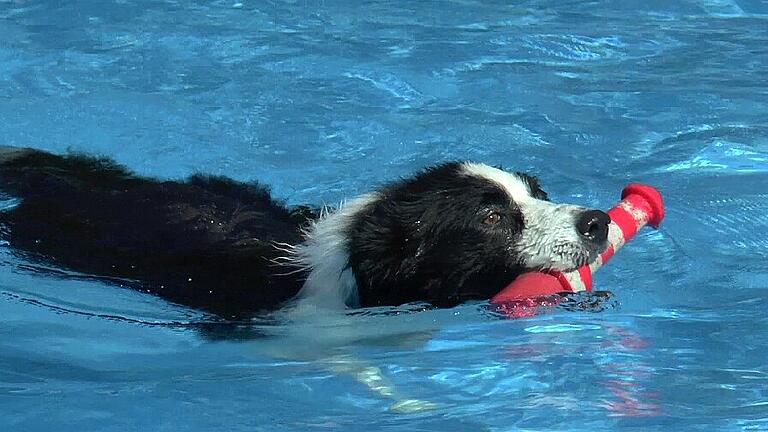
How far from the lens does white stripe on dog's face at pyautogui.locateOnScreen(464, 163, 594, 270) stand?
5.07 metres

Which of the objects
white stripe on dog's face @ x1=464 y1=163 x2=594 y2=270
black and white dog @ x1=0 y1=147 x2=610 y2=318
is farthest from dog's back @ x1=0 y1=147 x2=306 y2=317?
white stripe on dog's face @ x1=464 y1=163 x2=594 y2=270

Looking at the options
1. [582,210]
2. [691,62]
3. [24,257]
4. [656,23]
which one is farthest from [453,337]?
[656,23]

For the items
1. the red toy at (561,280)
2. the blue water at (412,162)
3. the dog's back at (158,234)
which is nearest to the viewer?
the blue water at (412,162)

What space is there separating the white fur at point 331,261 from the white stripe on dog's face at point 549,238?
2.01 feet

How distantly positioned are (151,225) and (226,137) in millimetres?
1911

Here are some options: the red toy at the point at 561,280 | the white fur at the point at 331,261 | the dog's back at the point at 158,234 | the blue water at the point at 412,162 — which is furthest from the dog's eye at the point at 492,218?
the dog's back at the point at 158,234

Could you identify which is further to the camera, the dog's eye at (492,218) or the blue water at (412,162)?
the dog's eye at (492,218)

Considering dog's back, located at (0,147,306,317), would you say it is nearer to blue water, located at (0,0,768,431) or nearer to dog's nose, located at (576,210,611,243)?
blue water, located at (0,0,768,431)

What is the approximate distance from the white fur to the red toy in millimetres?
574

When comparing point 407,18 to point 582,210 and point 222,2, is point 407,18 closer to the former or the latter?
point 222,2

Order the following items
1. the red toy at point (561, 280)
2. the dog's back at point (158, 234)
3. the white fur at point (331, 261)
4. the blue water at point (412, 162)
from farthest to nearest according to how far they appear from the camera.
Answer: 1. the dog's back at point (158, 234)
2. the white fur at point (331, 261)
3. the red toy at point (561, 280)
4. the blue water at point (412, 162)

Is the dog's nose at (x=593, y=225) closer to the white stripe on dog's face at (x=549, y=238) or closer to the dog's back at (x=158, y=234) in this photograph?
the white stripe on dog's face at (x=549, y=238)

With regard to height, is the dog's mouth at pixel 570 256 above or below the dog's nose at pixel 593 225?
below

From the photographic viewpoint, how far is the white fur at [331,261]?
520cm
